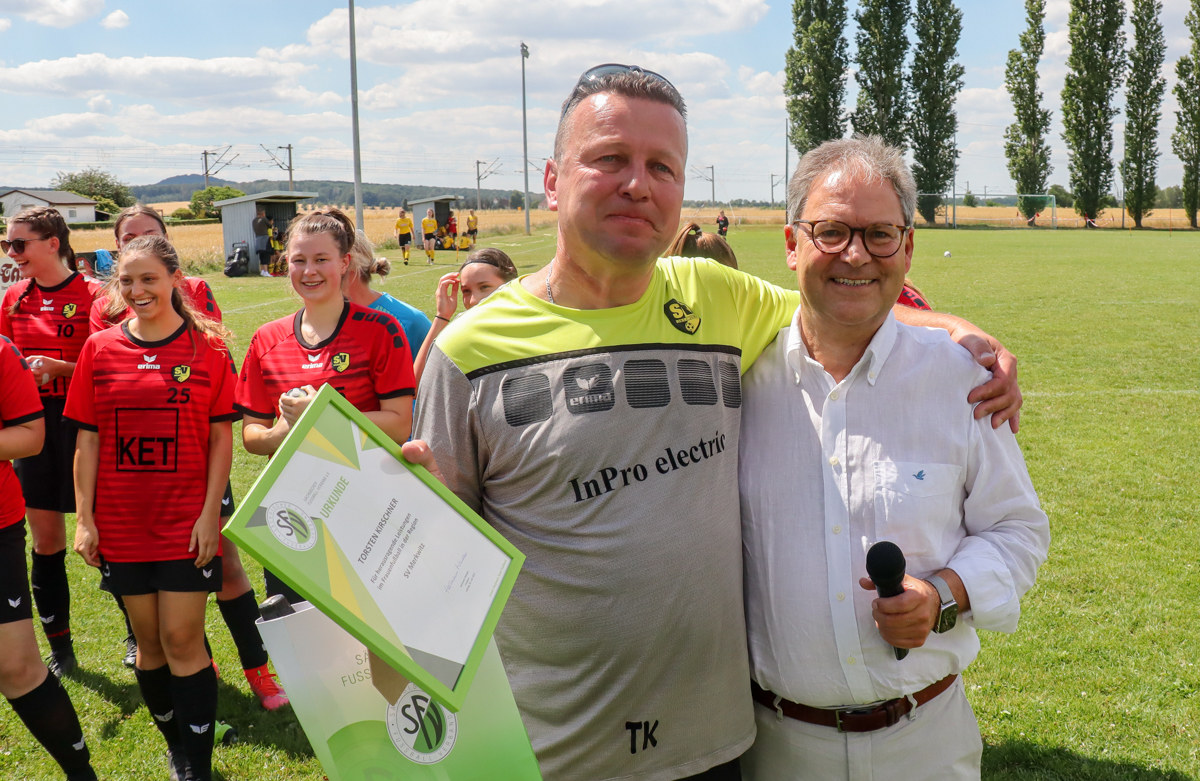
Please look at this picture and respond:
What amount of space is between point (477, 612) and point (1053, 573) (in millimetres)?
5426

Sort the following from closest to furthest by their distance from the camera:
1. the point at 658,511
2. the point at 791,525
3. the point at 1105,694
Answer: the point at 658,511, the point at 791,525, the point at 1105,694

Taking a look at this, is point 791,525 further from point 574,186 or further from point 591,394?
point 574,186

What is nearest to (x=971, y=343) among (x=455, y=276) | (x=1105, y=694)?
(x=1105, y=694)

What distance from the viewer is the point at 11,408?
373 cm

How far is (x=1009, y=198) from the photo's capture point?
6072 cm

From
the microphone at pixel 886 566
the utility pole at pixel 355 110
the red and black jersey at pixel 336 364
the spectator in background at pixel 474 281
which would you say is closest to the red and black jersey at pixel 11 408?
the red and black jersey at pixel 336 364

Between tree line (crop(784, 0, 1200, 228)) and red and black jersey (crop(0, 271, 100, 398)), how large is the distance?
180 feet

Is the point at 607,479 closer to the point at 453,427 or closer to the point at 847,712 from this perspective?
the point at 453,427

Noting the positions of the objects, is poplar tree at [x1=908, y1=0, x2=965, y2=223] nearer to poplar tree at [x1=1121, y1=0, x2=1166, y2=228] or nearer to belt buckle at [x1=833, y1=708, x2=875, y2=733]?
poplar tree at [x1=1121, y1=0, x2=1166, y2=228]

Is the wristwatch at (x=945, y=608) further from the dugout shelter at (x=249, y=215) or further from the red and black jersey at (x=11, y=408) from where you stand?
the dugout shelter at (x=249, y=215)

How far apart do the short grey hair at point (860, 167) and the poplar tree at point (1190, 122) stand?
213 feet

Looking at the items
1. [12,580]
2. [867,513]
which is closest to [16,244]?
[12,580]

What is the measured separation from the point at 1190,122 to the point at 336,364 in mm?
66873

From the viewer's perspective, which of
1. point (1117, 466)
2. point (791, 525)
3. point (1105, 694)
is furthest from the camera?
point (1117, 466)
